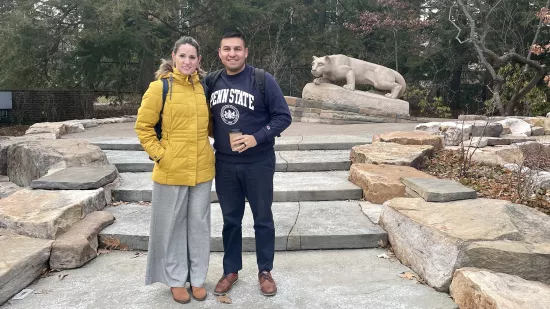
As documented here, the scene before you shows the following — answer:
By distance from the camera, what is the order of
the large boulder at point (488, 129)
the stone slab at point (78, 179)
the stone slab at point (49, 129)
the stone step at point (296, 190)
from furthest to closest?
1. the stone slab at point (49, 129)
2. the large boulder at point (488, 129)
3. the stone step at point (296, 190)
4. the stone slab at point (78, 179)

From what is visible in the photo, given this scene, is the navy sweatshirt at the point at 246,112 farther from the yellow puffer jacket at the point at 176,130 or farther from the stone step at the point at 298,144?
the stone step at the point at 298,144

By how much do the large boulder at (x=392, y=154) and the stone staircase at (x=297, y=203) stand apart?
0.84 feet

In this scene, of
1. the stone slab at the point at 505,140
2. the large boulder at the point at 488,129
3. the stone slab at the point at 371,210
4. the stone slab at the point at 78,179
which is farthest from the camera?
the large boulder at the point at 488,129

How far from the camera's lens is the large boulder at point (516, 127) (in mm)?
8070

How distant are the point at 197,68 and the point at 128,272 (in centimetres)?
161

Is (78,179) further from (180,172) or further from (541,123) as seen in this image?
(541,123)

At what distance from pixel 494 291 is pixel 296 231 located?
5.59 ft

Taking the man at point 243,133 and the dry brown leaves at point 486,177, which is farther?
the dry brown leaves at point 486,177

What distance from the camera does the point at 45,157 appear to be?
5.16m

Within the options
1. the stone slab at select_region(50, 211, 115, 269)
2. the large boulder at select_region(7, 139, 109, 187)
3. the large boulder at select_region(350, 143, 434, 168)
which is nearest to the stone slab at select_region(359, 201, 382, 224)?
the large boulder at select_region(350, 143, 434, 168)

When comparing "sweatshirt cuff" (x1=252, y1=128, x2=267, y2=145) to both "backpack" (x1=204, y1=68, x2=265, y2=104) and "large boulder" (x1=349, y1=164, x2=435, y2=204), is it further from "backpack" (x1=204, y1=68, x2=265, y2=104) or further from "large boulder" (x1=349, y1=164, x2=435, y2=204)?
"large boulder" (x1=349, y1=164, x2=435, y2=204)

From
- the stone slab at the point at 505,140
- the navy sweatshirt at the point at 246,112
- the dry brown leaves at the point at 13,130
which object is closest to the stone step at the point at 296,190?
the navy sweatshirt at the point at 246,112

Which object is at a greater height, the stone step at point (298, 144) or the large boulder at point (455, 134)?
the large boulder at point (455, 134)

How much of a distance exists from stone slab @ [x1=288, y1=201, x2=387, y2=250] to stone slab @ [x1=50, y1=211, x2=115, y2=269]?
5.24 feet
